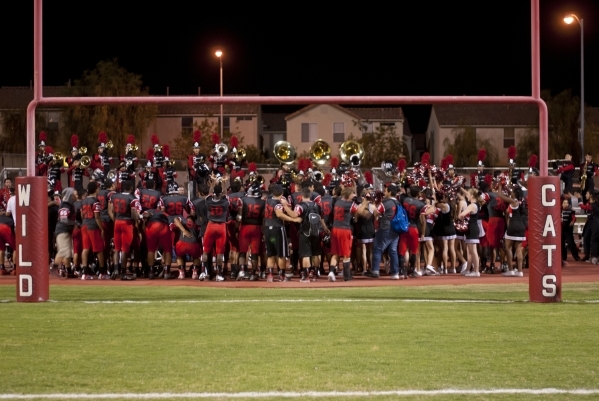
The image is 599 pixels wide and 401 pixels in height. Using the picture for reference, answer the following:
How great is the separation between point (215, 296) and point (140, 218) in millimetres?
4163

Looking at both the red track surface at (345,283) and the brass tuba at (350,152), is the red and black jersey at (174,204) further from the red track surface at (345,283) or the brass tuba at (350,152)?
the brass tuba at (350,152)

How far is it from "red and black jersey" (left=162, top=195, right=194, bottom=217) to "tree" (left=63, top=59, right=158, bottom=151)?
29219 millimetres

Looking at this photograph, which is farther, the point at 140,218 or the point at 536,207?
the point at 140,218

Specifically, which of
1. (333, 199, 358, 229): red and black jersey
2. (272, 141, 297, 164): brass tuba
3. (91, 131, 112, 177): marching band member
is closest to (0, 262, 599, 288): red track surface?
(333, 199, 358, 229): red and black jersey

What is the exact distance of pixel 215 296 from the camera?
11117 millimetres

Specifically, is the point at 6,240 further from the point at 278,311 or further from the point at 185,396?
the point at 185,396

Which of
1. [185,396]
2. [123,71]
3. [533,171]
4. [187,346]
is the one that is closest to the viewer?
[185,396]

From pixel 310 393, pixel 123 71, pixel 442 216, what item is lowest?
pixel 310 393

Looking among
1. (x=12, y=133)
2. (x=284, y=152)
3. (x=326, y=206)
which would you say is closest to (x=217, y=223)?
(x=326, y=206)

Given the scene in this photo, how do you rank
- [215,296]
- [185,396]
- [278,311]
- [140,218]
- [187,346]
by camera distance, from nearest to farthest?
[185,396] < [187,346] < [278,311] < [215,296] < [140,218]

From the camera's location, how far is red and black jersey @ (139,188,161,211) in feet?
47.7

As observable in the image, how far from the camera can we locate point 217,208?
14.2m

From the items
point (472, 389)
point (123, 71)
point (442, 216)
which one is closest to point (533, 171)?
point (442, 216)

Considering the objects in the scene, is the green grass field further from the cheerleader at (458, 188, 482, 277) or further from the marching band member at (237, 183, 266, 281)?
the cheerleader at (458, 188, 482, 277)
